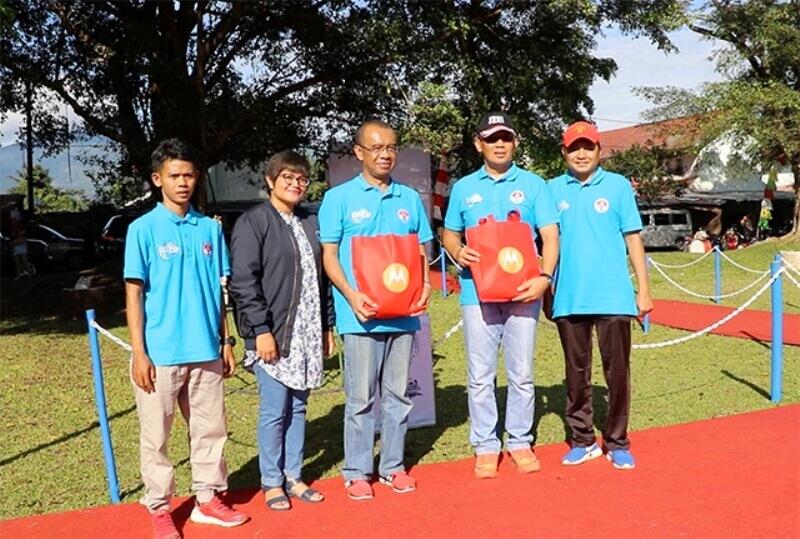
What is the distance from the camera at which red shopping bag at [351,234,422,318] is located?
389cm

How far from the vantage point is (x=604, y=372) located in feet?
14.6

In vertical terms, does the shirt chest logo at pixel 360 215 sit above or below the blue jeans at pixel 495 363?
above

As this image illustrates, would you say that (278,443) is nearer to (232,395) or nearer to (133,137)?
(232,395)

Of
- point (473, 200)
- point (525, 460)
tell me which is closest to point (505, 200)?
point (473, 200)

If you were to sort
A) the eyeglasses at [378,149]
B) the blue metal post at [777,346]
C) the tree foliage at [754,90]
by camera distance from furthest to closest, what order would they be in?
the tree foliage at [754,90] < the blue metal post at [777,346] < the eyeglasses at [378,149]

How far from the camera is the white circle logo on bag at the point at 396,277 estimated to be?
389cm

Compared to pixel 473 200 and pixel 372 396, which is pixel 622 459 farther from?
pixel 473 200

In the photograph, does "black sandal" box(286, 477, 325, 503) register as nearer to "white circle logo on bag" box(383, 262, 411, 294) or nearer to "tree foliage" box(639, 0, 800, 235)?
"white circle logo on bag" box(383, 262, 411, 294)

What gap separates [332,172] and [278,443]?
10.9 ft

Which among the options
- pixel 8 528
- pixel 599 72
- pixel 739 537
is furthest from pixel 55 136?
pixel 739 537

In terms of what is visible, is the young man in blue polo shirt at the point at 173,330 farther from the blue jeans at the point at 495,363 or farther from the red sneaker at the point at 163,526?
the blue jeans at the point at 495,363

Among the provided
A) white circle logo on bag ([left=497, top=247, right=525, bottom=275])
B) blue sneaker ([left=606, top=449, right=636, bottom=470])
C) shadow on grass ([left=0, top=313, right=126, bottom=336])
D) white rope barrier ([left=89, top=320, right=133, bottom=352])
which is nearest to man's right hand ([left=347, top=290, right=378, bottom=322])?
white circle logo on bag ([left=497, top=247, right=525, bottom=275])

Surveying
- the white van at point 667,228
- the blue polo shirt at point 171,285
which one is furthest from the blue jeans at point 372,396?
the white van at point 667,228

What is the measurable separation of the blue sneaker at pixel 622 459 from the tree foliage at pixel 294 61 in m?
9.38
